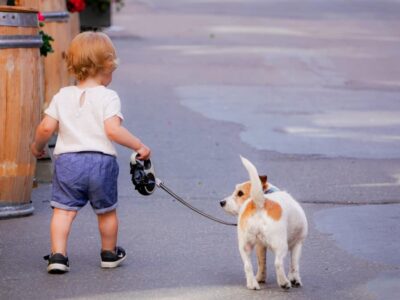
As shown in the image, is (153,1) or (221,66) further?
(153,1)

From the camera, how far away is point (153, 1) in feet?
124

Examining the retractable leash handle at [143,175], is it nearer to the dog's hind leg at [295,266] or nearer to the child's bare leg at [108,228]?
the child's bare leg at [108,228]

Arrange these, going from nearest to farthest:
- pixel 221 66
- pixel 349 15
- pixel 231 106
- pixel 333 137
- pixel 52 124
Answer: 1. pixel 52 124
2. pixel 333 137
3. pixel 231 106
4. pixel 221 66
5. pixel 349 15

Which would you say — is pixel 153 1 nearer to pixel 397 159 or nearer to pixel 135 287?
pixel 397 159

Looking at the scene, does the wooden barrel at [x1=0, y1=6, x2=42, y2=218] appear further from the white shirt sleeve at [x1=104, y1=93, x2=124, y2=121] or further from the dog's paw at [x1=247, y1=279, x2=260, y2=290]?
the dog's paw at [x1=247, y1=279, x2=260, y2=290]

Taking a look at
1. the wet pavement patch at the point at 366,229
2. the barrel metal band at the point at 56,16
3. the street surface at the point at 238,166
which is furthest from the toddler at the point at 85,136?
the barrel metal band at the point at 56,16

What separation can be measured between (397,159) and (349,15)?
804 inches

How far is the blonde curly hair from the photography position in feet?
21.2

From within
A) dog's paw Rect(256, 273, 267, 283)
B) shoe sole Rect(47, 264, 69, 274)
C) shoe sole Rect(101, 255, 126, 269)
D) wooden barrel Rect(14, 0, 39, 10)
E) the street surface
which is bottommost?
the street surface

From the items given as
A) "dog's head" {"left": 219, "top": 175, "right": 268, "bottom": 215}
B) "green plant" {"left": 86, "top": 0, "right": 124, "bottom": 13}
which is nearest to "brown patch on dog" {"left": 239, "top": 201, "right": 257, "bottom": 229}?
"dog's head" {"left": 219, "top": 175, "right": 268, "bottom": 215}

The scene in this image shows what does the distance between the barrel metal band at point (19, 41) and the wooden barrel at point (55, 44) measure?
3713 mm

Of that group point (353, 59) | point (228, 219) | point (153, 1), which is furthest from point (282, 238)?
point (153, 1)

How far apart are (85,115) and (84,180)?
35 cm

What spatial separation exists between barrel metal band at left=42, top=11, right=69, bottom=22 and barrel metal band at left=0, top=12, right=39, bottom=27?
3.60 m
